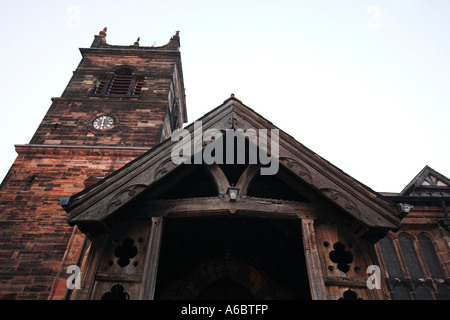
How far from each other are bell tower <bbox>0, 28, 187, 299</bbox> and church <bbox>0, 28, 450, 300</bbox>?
0.05 m

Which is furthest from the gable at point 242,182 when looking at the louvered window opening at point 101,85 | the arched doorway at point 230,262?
the louvered window opening at point 101,85

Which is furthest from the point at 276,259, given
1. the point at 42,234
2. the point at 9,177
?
the point at 9,177

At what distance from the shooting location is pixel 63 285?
825 centimetres

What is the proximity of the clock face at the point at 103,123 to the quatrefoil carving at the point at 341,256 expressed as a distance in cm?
1012

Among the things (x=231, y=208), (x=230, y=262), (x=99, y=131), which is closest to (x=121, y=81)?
(x=99, y=131)

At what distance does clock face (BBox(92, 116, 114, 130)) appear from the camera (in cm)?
1258

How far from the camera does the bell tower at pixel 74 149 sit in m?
8.65

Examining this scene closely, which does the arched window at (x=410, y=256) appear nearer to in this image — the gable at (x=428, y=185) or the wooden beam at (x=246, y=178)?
the gable at (x=428, y=185)

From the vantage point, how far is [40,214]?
965cm

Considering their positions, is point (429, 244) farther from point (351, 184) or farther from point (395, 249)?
point (351, 184)

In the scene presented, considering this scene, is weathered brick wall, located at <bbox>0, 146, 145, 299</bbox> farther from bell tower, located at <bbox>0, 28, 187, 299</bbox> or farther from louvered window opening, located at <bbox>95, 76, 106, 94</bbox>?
louvered window opening, located at <bbox>95, 76, 106, 94</bbox>

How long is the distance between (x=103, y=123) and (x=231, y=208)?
9386mm

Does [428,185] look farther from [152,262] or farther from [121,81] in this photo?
[121,81]

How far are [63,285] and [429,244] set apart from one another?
891 centimetres
